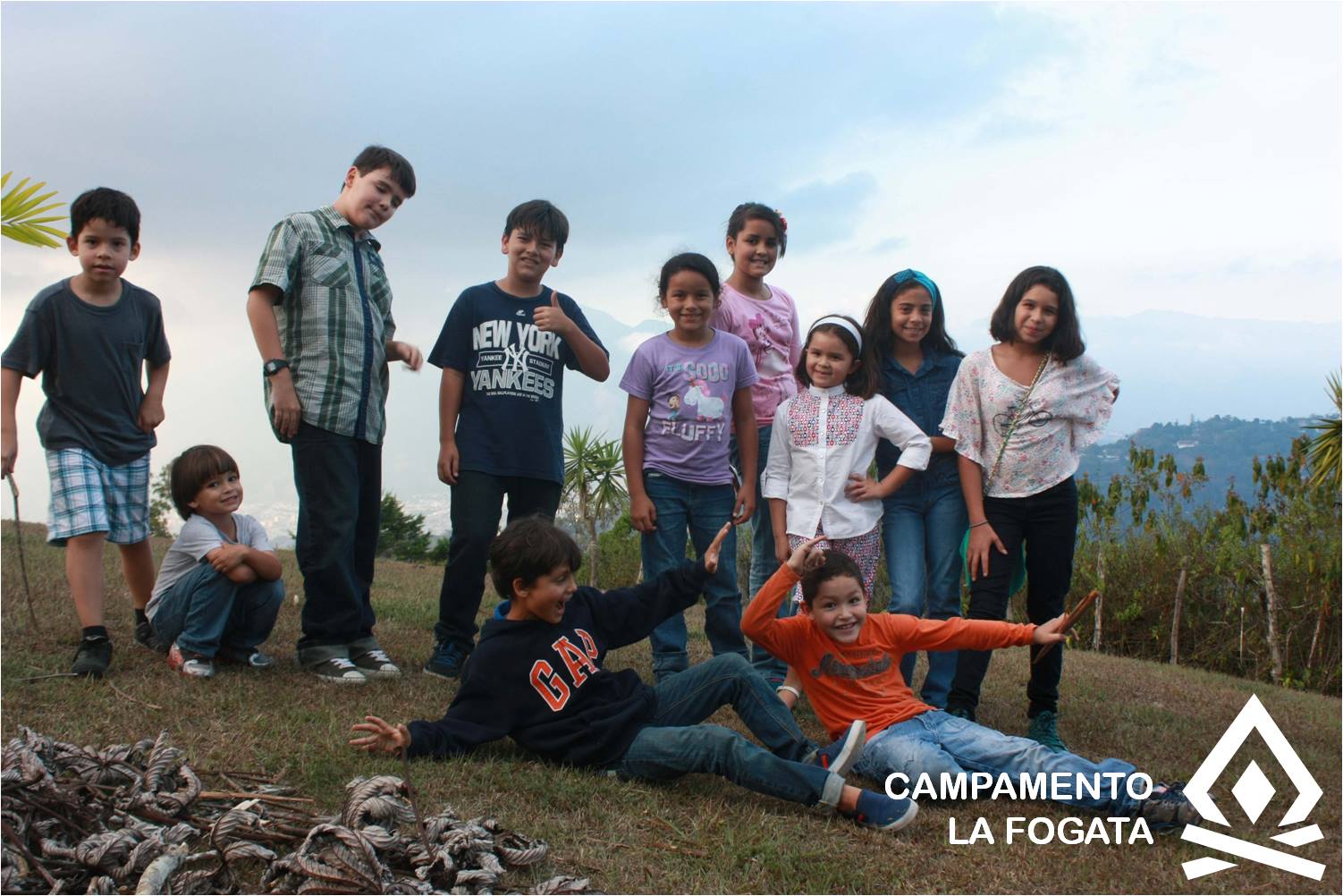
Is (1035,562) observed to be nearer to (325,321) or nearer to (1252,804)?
(1252,804)

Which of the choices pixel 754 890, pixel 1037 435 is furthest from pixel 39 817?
pixel 1037 435

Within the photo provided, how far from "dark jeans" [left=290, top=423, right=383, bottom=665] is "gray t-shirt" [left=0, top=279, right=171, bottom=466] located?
815mm

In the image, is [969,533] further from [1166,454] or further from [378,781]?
[1166,454]

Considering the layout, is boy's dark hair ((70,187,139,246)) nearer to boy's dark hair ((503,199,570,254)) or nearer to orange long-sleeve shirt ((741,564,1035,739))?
boy's dark hair ((503,199,570,254))

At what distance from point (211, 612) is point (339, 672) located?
2.01 ft

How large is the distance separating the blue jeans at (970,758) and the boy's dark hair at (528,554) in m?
1.31

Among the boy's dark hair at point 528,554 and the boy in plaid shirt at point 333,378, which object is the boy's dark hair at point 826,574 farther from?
the boy in plaid shirt at point 333,378

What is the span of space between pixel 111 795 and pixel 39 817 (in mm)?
215

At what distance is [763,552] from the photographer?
5117 millimetres

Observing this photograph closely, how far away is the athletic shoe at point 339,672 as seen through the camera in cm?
466

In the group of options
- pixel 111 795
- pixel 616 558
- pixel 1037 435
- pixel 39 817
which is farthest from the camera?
pixel 616 558

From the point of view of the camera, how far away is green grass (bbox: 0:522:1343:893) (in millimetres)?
3109

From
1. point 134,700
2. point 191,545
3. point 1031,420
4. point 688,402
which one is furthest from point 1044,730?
point 191,545

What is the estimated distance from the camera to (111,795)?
3.05 meters
